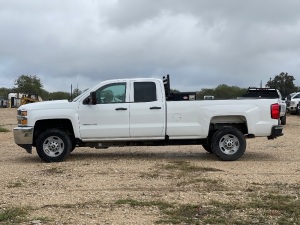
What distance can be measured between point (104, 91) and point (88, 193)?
4219mm

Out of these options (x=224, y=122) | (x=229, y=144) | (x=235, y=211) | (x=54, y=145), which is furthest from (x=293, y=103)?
(x=235, y=211)

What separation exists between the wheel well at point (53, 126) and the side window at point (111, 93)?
0.97 meters

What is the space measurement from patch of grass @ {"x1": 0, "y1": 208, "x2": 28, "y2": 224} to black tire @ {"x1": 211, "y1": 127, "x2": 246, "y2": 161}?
18.9 feet

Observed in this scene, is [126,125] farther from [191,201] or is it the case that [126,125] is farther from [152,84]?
[191,201]

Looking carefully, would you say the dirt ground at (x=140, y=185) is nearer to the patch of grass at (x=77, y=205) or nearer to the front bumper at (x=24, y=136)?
the patch of grass at (x=77, y=205)

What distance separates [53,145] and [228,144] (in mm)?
4163

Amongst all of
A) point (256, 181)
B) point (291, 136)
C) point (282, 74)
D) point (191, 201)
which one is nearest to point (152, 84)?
point (256, 181)

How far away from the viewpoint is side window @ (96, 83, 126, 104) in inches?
439

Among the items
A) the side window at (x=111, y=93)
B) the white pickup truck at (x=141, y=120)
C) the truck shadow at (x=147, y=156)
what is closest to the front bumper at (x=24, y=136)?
the white pickup truck at (x=141, y=120)

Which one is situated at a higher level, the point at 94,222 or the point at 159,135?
the point at 159,135

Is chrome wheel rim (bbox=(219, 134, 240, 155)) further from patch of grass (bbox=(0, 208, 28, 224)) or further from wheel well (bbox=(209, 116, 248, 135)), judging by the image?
patch of grass (bbox=(0, 208, 28, 224))

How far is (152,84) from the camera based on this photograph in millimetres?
11250

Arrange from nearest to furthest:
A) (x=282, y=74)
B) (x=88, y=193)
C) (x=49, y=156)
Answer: (x=88, y=193) < (x=49, y=156) < (x=282, y=74)

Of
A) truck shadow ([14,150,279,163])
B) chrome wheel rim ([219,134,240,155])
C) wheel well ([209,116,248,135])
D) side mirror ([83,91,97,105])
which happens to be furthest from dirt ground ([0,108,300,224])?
side mirror ([83,91,97,105])
